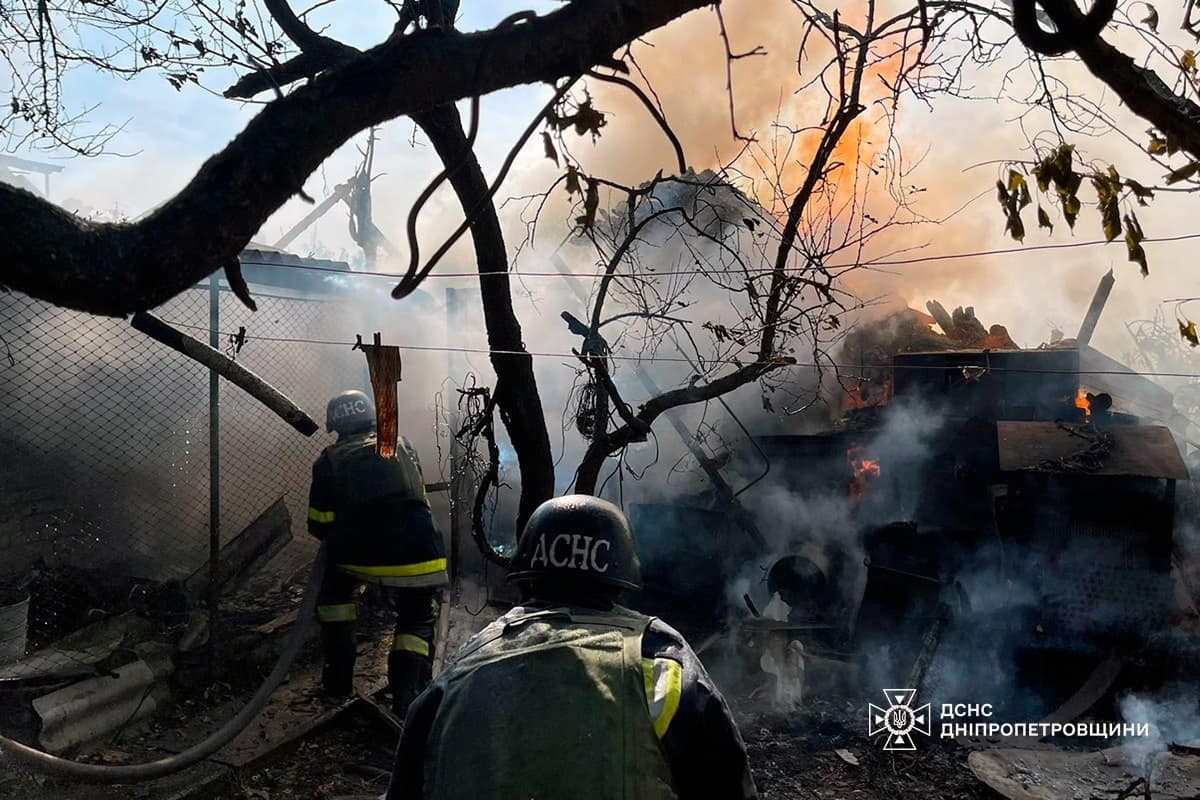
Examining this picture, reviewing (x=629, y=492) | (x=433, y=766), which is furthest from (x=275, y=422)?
(x=433, y=766)

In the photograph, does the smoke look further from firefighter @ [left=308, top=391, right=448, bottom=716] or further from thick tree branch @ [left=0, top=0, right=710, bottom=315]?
thick tree branch @ [left=0, top=0, right=710, bottom=315]

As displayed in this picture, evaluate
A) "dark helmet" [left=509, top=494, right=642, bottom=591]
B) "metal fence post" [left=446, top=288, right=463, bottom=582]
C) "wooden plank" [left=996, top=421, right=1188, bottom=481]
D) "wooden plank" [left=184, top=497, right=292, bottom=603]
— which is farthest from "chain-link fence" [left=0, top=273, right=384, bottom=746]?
"wooden plank" [left=996, top=421, right=1188, bottom=481]

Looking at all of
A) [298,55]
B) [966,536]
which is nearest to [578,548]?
[298,55]

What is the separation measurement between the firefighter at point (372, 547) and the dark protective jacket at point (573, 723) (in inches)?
154

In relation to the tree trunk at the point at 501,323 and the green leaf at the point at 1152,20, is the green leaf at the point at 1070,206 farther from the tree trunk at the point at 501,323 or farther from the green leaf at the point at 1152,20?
the tree trunk at the point at 501,323

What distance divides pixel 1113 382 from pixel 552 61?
13.0 meters

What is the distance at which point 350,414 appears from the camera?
6.54 metres

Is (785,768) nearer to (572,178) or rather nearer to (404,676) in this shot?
(404,676)

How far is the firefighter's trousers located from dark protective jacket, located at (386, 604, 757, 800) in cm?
385

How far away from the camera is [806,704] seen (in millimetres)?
6445

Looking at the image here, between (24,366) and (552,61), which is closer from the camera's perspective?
(552,61)

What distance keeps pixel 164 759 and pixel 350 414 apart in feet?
9.13

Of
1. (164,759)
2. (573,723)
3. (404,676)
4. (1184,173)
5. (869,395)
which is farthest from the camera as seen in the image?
(869,395)

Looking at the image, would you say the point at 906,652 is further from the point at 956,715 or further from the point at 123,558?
the point at 123,558
